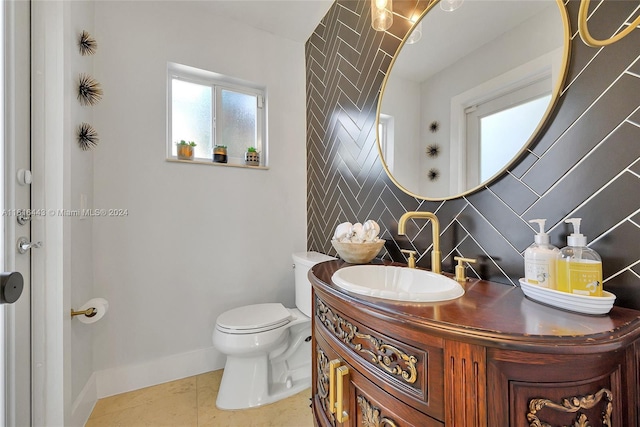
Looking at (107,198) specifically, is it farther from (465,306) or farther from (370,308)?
(465,306)

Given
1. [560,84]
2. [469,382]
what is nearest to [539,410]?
[469,382]

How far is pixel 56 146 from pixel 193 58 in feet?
3.52

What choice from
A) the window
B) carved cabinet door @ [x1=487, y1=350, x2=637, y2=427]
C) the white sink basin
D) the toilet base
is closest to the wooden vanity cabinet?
carved cabinet door @ [x1=487, y1=350, x2=637, y2=427]

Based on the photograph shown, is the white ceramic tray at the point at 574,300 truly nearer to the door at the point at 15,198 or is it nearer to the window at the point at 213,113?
the door at the point at 15,198

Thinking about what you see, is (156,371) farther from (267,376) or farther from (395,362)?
(395,362)

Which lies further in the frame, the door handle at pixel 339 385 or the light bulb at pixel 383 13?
the light bulb at pixel 383 13

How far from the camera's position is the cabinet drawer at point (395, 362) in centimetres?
55

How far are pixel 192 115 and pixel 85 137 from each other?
2.33ft

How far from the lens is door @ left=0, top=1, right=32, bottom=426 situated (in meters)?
0.90

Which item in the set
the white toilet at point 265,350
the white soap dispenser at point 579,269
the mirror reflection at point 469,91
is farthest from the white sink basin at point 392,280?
the white toilet at point 265,350

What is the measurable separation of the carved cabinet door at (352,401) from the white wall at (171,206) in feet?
3.52

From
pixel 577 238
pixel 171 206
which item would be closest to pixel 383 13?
pixel 577 238

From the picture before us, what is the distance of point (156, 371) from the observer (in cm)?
167

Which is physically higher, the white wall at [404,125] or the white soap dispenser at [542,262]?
the white wall at [404,125]
